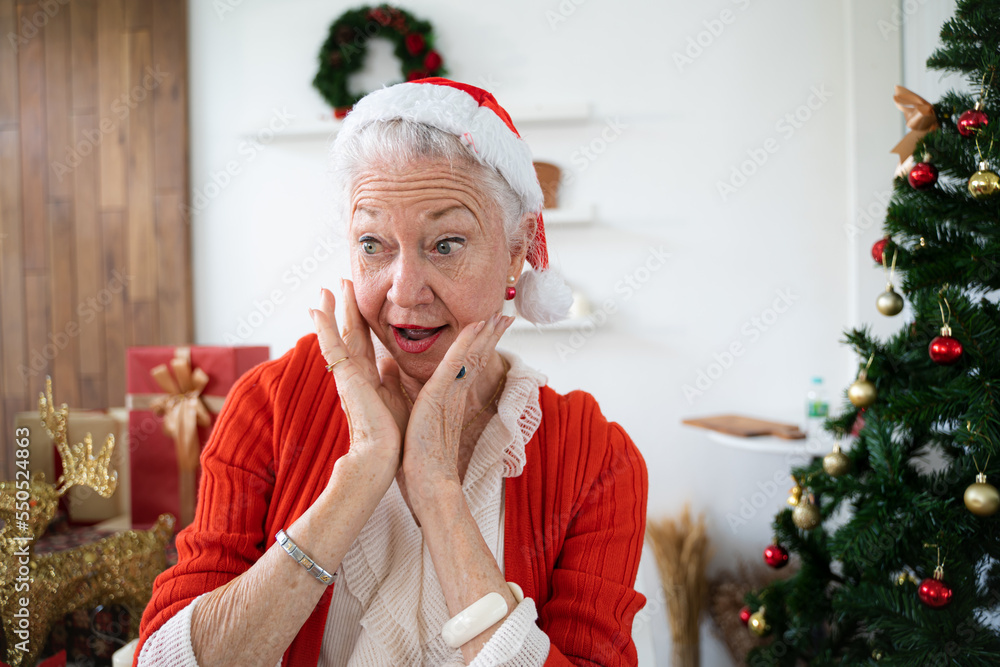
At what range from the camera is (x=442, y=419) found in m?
1.11

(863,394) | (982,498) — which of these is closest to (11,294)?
(863,394)

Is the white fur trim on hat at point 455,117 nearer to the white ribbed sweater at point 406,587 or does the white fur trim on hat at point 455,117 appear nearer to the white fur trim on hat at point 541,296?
the white fur trim on hat at point 541,296

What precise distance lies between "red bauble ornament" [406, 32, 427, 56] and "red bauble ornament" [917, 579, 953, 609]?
9.09ft

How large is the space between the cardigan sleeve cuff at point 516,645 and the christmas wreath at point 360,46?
102 inches

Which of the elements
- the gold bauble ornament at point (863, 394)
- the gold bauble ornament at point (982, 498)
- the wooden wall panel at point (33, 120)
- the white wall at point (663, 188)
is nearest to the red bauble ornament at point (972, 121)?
the gold bauble ornament at point (863, 394)

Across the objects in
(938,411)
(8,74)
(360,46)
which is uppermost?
(360,46)

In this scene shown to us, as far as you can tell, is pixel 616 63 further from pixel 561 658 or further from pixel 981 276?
pixel 561 658

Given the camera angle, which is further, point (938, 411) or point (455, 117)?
point (938, 411)

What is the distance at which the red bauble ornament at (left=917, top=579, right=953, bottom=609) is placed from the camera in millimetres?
1308

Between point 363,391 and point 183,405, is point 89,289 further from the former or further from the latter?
point 363,391

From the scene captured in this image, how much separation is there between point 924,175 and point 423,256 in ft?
3.70

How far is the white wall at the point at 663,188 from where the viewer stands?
2.92m

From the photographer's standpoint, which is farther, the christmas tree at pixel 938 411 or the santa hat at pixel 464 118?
the christmas tree at pixel 938 411

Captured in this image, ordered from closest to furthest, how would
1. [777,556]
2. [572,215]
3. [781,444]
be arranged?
1. [777,556]
2. [781,444]
3. [572,215]
